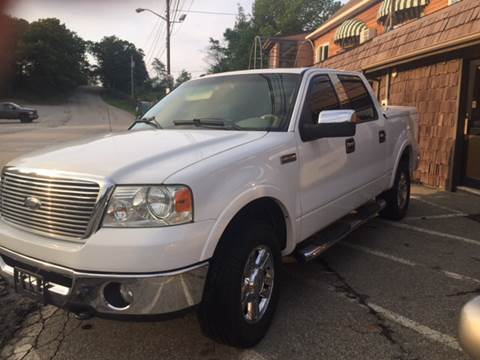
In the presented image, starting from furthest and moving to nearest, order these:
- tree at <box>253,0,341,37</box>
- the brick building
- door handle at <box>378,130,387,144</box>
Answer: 1. tree at <box>253,0,341,37</box>
2. the brick building
3. door handle at <box>378,130,387,144</box>

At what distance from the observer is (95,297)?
2328mm

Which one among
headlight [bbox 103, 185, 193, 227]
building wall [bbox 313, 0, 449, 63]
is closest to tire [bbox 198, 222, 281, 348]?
headlight [bbox 103, 185, 193, 227]

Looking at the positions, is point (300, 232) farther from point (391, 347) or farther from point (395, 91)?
point (395, 91)

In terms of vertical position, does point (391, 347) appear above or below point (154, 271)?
below

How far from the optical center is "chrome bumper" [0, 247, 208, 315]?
2293 millimetres

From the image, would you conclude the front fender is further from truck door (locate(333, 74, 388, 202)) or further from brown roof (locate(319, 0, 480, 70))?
brown roof (locate(319, 0, 480, 70))

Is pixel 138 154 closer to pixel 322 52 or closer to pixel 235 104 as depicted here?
pixel 235 104

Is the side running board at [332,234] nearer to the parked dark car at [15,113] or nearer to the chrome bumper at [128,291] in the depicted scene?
the chrome bumper at [128,291]

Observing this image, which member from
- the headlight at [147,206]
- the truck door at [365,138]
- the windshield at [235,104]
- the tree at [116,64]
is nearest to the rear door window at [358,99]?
the truck door at [365,138]

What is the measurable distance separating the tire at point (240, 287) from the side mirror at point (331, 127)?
858mm

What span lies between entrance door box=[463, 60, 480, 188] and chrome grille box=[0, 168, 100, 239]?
713cm

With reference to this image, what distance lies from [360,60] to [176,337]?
8.90 metres

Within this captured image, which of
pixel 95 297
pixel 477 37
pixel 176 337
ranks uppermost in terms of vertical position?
pixel 477 37

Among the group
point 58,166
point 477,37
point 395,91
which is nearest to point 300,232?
point 58,166
